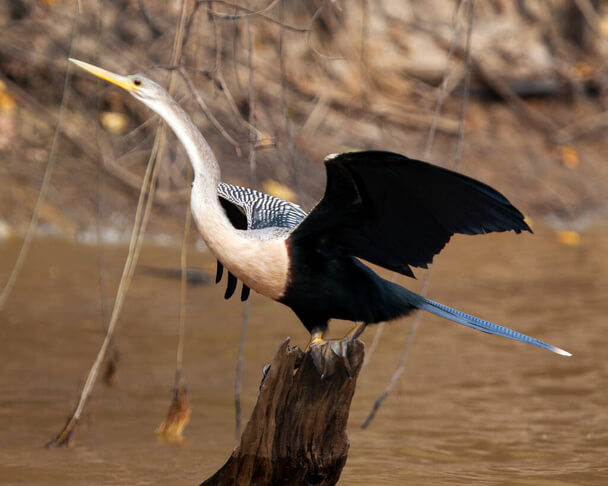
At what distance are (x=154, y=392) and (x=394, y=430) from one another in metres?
1.23

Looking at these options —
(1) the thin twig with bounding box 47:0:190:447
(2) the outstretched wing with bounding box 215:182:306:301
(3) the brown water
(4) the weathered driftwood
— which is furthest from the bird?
(3) the brown water

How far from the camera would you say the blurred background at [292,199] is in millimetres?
3855

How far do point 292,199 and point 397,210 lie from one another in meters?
4.47

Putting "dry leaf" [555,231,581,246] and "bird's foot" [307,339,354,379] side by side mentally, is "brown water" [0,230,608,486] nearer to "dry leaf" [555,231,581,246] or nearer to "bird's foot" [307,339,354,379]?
"dry leaf" [555,231,581,246]

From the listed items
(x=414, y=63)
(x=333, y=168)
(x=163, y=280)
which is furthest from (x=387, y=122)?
(x=333, y=168)

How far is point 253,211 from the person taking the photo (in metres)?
3.22

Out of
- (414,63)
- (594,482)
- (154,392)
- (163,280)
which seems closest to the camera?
(594,482)

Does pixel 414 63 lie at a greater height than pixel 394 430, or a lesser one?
greater

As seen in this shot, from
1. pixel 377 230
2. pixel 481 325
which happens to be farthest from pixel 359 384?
pixel 377 230

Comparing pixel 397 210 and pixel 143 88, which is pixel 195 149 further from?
pixel 397 210

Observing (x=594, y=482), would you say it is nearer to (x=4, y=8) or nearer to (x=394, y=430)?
(x=394, y=430)

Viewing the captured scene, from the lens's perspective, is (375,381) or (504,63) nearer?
(375,381)

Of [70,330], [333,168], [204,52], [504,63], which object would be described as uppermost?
[504,63]

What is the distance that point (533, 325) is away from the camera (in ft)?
18.8
